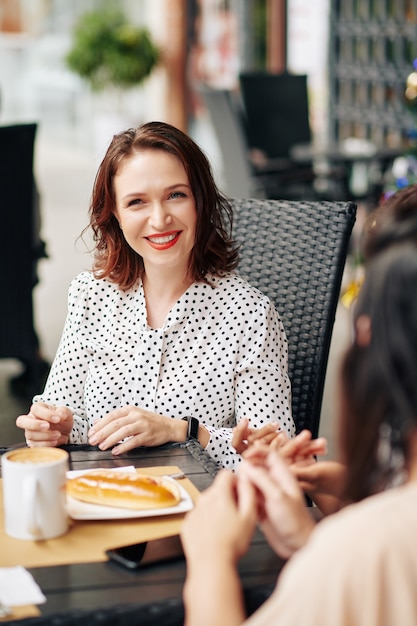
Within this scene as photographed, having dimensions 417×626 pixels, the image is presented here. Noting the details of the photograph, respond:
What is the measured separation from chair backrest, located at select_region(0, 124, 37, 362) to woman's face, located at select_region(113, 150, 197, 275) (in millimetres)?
1731

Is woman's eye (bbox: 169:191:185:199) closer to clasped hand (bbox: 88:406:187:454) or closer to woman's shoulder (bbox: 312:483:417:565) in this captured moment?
clasped hand (bbox: 88:406:187:454)

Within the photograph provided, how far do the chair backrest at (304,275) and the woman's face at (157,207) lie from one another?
0.32 meters

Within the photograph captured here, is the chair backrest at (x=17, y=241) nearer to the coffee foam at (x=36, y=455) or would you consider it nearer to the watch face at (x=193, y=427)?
the watch face at (x=193, y=427)

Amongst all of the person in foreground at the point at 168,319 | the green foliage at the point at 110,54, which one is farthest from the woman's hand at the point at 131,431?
the green foliage at the point at 110,54

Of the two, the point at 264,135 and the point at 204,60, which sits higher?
the point at 204,60

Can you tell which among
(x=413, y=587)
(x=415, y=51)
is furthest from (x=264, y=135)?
(x=413, y=587)

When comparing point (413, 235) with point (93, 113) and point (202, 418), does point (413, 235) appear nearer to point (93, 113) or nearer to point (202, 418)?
point (202, 418)

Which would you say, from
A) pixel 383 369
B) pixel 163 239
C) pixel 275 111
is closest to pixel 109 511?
pixel 383 369

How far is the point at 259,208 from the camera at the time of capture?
218 cm

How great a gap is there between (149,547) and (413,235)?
21.5 inches

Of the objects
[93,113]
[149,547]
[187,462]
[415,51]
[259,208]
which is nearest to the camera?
[149,547]

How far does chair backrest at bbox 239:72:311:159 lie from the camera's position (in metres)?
A: 6.19

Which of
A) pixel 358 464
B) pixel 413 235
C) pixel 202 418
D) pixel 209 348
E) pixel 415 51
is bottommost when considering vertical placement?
pixel 202 418

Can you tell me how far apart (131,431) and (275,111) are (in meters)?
4.96
